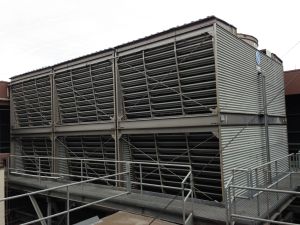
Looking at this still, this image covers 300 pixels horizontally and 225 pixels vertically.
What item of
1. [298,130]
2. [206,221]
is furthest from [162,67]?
[298,130]

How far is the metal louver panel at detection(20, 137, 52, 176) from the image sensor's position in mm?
16016

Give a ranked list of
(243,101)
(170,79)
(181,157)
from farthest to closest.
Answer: (243,101), (181,157), (170,79)

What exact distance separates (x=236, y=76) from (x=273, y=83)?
4.16 metres

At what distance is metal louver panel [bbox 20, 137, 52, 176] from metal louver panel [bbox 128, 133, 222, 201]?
5940 mm

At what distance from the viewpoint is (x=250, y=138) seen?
37.1ft

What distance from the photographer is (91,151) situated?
1404 cm

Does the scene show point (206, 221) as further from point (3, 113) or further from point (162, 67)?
point (3, 113)

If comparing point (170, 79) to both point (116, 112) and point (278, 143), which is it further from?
point (278, 143)

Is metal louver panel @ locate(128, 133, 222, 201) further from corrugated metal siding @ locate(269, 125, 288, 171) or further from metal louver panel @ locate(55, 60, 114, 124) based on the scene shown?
corrugated metal siding @ locate(269, 125, 288, 171)

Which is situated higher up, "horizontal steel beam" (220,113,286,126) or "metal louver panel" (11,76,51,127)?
"metal louver panel" (11,76,51,127)

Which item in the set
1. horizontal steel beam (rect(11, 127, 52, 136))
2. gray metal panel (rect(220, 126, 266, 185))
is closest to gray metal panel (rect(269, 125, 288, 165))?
gray metal panel (rect(220, 126, 266, 185))

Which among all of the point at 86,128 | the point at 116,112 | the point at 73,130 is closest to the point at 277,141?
the point at 116,112

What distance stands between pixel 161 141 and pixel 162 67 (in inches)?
107

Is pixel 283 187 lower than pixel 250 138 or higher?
lower
